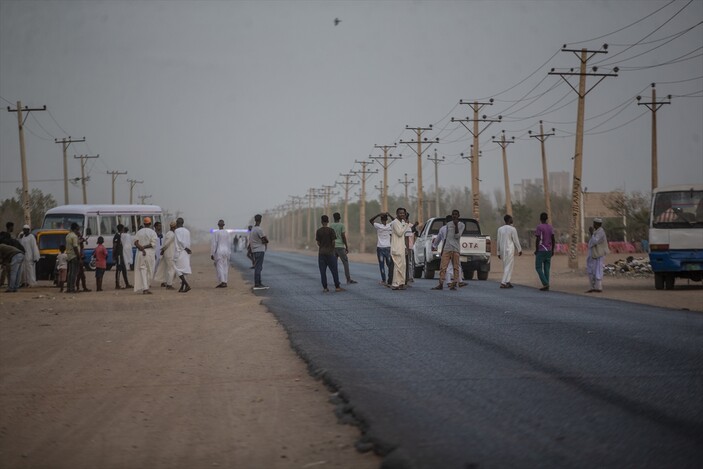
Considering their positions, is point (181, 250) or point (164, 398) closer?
point (164, 398)

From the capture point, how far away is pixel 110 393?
9.27m

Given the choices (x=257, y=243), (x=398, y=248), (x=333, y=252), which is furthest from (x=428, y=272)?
(x=333, y=252)

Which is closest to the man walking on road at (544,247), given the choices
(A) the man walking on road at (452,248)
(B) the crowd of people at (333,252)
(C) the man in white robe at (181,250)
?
(B) the crowd of people at (333,252)

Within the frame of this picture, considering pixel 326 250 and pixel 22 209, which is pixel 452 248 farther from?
pixel 22 209

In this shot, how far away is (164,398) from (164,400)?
0.37 feet

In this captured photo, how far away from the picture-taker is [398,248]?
23.6 m

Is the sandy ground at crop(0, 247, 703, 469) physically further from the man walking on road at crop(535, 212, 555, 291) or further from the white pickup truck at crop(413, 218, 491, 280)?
the white pickup truck at crop(413, 218, 491, 280)

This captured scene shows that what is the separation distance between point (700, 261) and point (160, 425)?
1865 centimetres

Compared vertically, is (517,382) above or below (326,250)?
below

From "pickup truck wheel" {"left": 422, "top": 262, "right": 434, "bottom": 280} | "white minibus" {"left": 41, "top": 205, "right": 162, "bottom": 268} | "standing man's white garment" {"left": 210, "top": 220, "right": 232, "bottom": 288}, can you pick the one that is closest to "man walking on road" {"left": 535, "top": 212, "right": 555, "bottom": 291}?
"pickup truck wheel" {"left": 422, "top": 262, "right": 434, "bottom": 280}

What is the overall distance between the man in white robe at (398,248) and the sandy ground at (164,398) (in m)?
6.36

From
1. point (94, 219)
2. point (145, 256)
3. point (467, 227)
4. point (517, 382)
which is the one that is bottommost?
point (517, 382)

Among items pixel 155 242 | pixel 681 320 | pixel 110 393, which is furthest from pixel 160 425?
pixel 155 242

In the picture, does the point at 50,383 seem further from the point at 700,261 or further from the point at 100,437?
the point at 700,261
